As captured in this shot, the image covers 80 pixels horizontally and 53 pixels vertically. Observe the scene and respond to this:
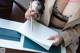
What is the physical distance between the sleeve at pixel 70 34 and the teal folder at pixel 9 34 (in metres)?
0.19

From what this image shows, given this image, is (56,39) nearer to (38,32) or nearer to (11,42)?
(38,32)

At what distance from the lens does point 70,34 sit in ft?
2.58

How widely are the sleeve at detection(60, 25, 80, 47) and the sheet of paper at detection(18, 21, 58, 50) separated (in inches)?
1.6

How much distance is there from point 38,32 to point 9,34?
0.37ft

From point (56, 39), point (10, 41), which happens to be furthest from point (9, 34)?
point (56, 39)

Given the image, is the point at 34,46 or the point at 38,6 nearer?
the point at 34,46

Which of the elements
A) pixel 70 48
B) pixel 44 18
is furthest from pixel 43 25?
Result: pixel 70 48

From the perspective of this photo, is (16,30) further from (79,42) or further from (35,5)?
(79,42)

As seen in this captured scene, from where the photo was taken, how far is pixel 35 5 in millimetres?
826

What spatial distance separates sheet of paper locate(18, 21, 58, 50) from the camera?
2.33ft

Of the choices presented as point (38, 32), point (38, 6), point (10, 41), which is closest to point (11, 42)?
point (10, 41)

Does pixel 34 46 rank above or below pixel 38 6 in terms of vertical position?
below

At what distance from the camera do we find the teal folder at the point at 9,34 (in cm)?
71

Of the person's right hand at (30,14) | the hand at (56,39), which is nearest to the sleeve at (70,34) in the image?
the hand at (56,39)
